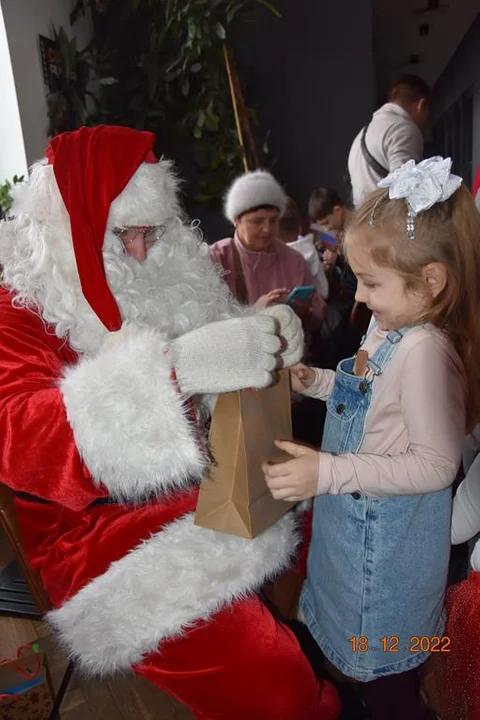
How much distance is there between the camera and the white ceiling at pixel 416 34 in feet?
11.2

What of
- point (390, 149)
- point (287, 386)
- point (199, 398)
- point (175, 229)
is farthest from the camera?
point (390, 149)

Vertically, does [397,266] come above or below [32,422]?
above

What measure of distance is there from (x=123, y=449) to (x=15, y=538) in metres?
0.35

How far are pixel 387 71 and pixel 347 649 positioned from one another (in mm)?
4159

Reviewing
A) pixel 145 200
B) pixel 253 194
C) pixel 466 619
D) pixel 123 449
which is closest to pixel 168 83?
pixel 253 194

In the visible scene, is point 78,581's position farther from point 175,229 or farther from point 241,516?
point 175,229

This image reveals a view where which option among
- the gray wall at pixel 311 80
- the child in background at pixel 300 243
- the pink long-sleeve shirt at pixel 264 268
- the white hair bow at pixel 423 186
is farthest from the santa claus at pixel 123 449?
the gray wall at pixel 311 80

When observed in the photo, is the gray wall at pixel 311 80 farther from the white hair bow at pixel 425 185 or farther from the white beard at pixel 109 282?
the white hair bow at pixel 425 185

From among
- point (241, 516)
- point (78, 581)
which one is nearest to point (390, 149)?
point (241, 516)

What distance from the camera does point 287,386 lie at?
1.05m

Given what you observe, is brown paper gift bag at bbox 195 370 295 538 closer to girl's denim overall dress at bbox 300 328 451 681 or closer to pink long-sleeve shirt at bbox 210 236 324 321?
girl's denim overall dress at bbox 300 328 451 681

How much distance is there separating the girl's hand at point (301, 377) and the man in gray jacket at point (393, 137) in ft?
5.06

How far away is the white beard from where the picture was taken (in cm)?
117

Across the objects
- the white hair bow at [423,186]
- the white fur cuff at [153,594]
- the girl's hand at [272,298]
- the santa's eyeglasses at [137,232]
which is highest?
the white hair bow at [423,186]
